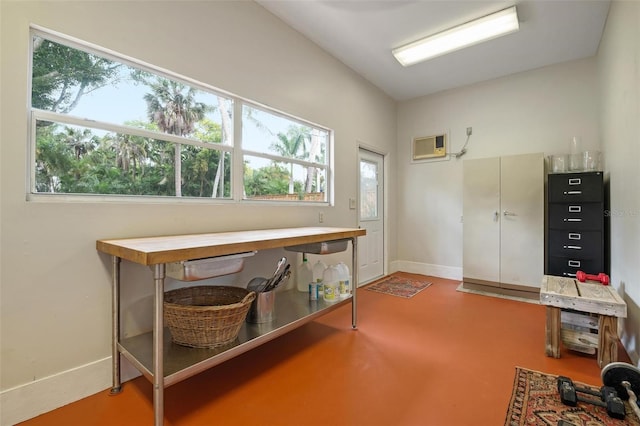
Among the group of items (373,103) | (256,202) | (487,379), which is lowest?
(487,379)

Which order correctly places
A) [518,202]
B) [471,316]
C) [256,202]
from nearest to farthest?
[256,202]
[471,316]
[518,202]

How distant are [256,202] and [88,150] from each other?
127 cm

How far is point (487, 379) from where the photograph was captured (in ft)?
6.09

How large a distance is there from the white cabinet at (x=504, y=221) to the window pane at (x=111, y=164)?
340 centimetres

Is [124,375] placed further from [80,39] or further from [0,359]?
[80,39]

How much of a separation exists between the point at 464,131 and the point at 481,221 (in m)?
1.49

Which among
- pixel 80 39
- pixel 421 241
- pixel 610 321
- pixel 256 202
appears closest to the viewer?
pixel 80 39

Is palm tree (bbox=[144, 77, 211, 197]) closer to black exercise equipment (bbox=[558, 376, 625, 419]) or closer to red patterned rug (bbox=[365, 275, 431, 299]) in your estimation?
black exercise equipment (bbox=[558, 376, 625, 419])

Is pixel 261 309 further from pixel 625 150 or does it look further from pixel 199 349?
pixel 625 150

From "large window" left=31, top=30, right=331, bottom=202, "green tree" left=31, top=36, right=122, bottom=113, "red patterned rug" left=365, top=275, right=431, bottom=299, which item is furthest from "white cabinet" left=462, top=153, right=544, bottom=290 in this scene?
"green tree" left=31, top=36, right=122, bottom=113

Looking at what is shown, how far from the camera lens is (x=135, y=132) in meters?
1.95

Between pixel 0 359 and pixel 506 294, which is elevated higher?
pixel 0 359

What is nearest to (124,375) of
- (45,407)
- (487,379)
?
(45,407)

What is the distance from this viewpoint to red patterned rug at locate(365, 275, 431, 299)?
3.82 metres
